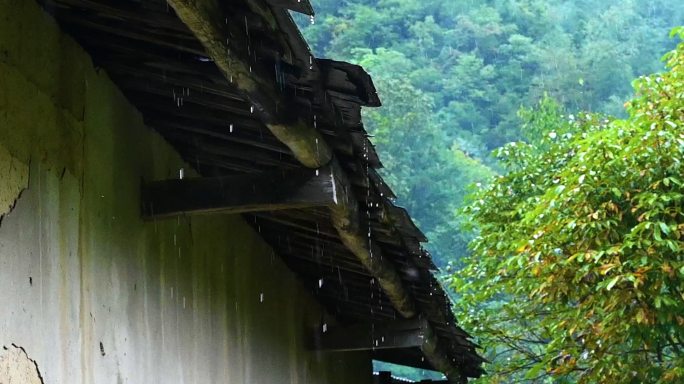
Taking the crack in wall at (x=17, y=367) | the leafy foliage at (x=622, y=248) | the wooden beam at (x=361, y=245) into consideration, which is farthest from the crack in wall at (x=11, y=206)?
the leafy foliage at (x=622, y=248)

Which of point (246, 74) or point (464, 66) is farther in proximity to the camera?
point (464, 66)

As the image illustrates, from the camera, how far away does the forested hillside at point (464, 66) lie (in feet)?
75.1

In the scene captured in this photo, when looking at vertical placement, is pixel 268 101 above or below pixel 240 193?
above

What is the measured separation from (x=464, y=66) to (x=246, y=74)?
81.9ft

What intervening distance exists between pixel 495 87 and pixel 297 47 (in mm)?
24282

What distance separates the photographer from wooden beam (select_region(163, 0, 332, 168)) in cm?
246

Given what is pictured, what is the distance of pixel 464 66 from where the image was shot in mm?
27109

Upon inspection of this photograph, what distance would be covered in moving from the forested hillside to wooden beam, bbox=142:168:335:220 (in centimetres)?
1779

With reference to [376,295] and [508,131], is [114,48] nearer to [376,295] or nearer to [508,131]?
[376,295]

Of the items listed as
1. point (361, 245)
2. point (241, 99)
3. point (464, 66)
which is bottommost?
point (361, 245)

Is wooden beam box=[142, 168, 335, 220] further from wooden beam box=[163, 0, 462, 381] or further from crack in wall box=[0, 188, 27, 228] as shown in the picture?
crack in wall box=[0, 188, 27, 228]

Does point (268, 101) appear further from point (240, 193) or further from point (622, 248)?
point (622, 248)

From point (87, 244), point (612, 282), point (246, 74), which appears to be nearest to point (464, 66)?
point (612, 282)

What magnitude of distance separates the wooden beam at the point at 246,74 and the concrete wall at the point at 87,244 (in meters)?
0.70
